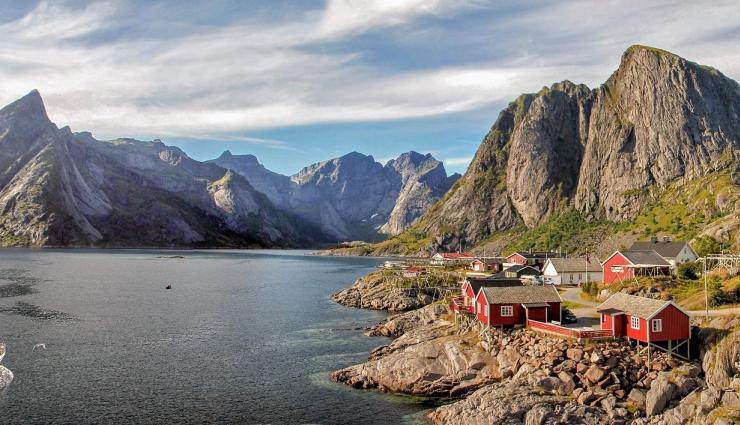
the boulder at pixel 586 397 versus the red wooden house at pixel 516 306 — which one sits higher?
the red wooden house at pixel 516 306

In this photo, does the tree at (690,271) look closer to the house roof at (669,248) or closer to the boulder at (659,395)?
the house roof at (669,248)

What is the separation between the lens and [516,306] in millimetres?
64750

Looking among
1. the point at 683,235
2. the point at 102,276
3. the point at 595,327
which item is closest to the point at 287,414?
the point at 595,327

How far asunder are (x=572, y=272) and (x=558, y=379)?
6906cm

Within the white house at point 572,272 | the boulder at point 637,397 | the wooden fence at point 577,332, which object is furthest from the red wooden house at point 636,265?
the boulder at point 637,397

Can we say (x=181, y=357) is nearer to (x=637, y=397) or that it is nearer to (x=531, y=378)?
(x=531, y=378)

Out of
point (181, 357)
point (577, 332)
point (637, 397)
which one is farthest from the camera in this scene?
point (181, 357)

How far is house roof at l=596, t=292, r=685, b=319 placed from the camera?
173 feet

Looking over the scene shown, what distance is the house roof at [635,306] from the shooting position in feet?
173

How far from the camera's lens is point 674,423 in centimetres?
4112

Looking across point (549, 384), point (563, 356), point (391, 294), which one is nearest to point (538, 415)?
point (549, 384)

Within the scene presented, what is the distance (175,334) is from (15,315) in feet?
113

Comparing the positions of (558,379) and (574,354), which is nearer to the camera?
(558,379)

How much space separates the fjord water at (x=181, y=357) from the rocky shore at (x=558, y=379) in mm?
5204
